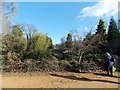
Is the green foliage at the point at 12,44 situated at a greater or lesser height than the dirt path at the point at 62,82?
greater

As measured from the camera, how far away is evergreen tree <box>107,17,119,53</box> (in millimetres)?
8756

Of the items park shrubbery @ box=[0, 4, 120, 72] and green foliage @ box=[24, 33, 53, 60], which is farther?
green foliage @ box=[24, 33, 53, 60]

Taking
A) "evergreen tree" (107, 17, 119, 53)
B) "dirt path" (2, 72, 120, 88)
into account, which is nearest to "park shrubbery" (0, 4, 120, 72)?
"evergreen tree" (107, 17, 119, 53)

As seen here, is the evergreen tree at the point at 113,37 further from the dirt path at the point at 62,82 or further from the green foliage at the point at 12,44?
the green foliage at the point at 12,44

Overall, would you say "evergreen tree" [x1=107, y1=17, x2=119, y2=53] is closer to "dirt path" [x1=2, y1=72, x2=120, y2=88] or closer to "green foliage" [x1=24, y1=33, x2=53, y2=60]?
"dirt path" [x1=2, y1=72, x2=120, y2=88]

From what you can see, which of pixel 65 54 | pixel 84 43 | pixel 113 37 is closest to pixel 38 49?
pixel 65 54

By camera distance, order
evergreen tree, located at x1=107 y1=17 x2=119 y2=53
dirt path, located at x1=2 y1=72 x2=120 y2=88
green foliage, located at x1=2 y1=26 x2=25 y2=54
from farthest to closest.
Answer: green foliage, located at x1=2 y1=26 x2=25 y2=54, evergreen tree, located at x1=107 y1=17 x2=119 y2=53, dirt path, located at x1=2 y1=72 x2=120 y2=88

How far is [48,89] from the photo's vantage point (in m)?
3.64

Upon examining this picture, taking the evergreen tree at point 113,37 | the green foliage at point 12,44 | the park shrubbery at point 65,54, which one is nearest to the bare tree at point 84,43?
the park shrubbery at point 65,54

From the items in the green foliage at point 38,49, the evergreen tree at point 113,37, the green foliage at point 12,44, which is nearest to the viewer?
the green foliage at point 38,49

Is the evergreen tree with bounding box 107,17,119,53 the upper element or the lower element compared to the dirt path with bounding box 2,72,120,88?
upper

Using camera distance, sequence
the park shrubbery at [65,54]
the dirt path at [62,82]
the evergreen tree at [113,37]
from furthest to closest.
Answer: the evergreen tree at [113,37] → the park shrubbery at [65,54] → the dirt path at [62,82]

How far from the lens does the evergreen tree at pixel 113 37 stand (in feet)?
28.7

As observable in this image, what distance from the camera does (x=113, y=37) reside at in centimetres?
996
